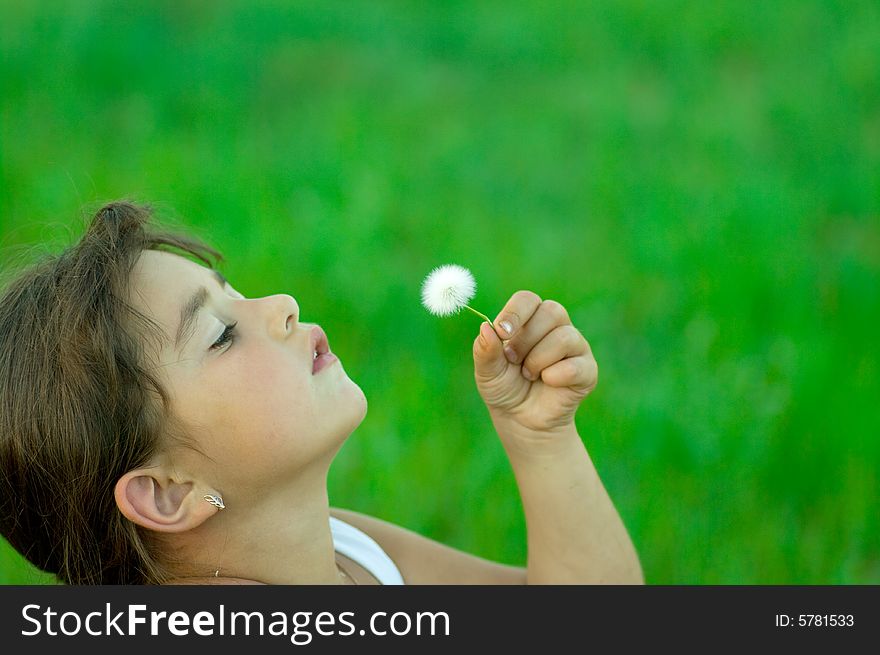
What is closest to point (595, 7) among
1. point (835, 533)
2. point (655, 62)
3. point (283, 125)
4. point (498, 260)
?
point (655, 62)

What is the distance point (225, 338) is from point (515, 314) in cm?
38

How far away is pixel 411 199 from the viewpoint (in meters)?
2.99

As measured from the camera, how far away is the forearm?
5.13 ft

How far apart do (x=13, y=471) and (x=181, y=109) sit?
221 centimetres

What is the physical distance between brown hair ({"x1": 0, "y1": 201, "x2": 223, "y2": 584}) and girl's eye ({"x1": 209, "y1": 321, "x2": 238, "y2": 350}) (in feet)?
0.22

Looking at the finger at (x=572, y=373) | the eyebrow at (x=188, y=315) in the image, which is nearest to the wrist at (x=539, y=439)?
the finger at (x=572, y=373)

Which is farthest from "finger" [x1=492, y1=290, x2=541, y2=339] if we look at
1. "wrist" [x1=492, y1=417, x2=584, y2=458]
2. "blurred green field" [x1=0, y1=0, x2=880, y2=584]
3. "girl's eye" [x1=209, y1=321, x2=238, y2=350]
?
"blurred green field" [x1=0, y1=0, x2=880, y2=584]

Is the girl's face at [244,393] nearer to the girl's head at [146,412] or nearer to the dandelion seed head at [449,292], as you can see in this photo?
the girl's head at [146,412]

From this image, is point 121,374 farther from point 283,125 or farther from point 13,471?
point 283,125

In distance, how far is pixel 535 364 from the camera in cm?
147

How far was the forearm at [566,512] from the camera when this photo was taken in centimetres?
156

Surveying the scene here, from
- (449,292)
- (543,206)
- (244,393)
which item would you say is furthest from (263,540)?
(543,206)

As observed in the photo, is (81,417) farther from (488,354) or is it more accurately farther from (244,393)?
(488,354)

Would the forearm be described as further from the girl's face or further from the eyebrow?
the eyebrow
